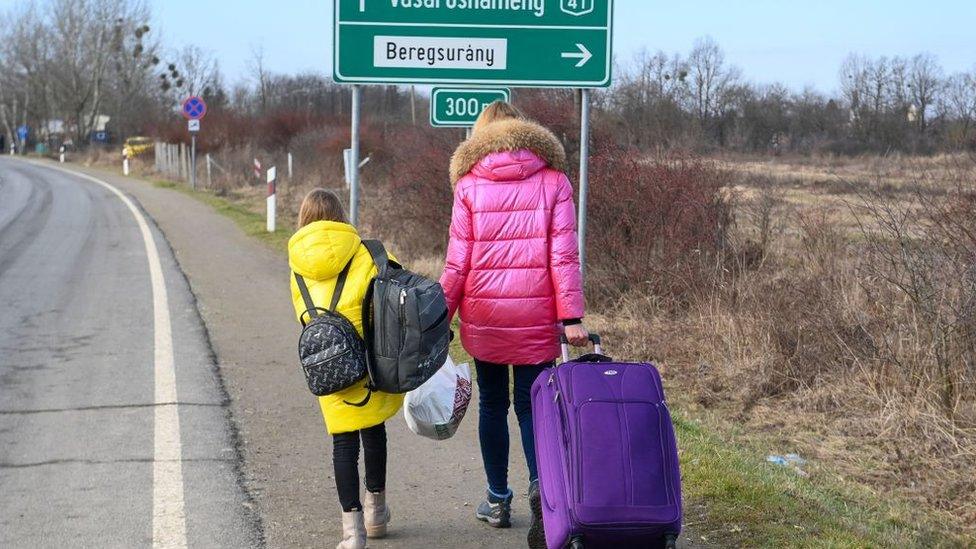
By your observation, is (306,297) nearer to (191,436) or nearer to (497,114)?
(497,114)

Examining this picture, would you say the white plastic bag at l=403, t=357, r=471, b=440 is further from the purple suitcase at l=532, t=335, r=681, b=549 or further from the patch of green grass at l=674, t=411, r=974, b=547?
the patch of green grass at l=674, t=411, r=974, b=547

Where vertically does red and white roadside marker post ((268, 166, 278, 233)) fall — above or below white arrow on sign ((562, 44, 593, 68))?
below

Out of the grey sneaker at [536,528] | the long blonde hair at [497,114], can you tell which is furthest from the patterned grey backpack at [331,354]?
the long blonde hair at [497,114]

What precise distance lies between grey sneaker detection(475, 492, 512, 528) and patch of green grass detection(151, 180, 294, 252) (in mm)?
12048

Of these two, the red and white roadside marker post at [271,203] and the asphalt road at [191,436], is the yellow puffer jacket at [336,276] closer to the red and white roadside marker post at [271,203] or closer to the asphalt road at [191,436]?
the asphalt road at [191,436]

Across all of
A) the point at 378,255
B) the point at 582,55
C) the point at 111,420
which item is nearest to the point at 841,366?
the point at 582,55

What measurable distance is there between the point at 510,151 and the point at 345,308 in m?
0.96

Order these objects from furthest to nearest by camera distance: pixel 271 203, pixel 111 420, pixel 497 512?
pixel 271 203 → pixel 111 420 → pixel 497 512

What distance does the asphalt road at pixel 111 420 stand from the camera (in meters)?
5.02

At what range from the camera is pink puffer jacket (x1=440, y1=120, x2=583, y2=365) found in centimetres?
464

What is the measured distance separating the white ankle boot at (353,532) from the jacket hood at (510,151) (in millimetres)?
1509

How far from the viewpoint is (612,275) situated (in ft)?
36.0

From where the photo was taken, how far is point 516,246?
183 inches

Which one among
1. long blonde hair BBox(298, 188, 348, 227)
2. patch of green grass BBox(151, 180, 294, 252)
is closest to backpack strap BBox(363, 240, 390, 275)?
long blonde hair BBox(298, 188, 348, 227)
